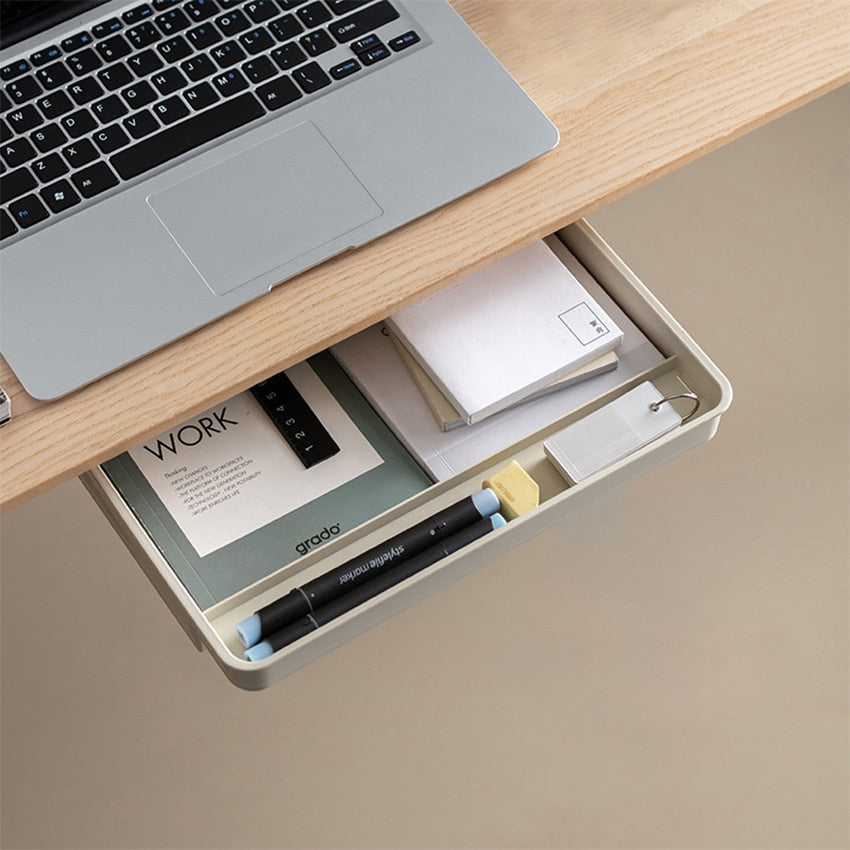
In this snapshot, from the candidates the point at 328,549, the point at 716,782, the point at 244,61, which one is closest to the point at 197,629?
the point at 328,549

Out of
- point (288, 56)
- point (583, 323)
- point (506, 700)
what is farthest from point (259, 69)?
point (506, 700)

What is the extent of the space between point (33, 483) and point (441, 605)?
0.50 meters

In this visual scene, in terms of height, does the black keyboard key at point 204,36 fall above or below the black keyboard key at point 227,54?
above

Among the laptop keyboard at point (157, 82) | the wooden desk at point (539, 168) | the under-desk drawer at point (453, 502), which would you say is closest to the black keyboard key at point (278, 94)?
the laptop keyboard at point (157, 82)

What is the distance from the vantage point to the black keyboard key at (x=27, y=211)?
772 millimetres

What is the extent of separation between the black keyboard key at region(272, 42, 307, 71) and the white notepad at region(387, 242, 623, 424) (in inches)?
6.5

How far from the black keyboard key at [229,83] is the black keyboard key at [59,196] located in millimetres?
105

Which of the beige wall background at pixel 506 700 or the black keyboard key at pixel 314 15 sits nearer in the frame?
the black keyboard key at pixel 314 15

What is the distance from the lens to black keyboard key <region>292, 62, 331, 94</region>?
82 cm

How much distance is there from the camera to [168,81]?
2.68 feet

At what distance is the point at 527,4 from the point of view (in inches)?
34.3

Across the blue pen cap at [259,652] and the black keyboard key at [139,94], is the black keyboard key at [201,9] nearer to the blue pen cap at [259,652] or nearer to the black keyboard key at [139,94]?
the black keyboard key at [139,94]

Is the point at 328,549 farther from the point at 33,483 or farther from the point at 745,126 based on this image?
the point at 745,126

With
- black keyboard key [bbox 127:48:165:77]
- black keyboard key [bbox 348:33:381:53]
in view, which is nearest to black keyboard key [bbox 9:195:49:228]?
black keyboard key [bbox 127:48:165:77]
